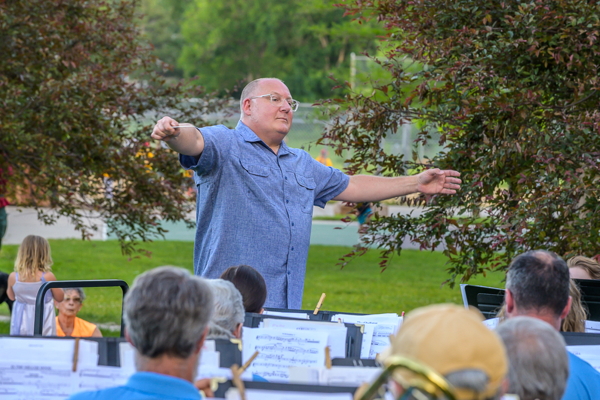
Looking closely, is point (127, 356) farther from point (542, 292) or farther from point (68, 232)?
point (68, 232)

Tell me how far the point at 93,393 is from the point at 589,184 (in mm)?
3059

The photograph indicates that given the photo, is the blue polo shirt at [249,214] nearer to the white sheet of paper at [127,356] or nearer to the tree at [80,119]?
the white sheet of paper at [127,356]

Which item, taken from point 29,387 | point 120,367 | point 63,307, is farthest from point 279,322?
point 63,307

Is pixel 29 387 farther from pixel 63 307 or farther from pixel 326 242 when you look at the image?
pixel 326 242

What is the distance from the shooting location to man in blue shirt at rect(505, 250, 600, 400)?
273cm

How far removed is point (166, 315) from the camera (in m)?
1.93

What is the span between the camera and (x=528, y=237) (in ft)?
14.9

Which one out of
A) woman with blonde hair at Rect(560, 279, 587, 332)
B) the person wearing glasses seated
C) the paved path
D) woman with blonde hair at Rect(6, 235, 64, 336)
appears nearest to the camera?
woman with blonde hair at Rect(560, 279, 587, 332)

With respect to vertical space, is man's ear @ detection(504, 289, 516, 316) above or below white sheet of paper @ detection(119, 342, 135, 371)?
above

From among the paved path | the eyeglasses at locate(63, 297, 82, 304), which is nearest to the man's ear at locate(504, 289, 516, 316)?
the eyeglasses at locate(63, 297, 82, 304)

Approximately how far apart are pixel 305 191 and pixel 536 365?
266 centimetres

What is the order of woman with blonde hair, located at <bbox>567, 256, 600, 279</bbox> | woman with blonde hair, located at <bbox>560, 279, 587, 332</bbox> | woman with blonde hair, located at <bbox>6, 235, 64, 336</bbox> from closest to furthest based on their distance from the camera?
1. woman with blonde hair, located at <bbox>560, 279, 587, 332</bbox>
2. woman with blonde hair, located at <bbox>567, 256, 600, 279</bbox>
3. woman with blonde hair, located at <bbox>6, 235, 64, 336</bbox>

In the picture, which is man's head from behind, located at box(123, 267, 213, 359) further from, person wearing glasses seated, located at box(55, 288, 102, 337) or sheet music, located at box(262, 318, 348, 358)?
person wearing glasses seated, located at box(55, 288, 102, 337)

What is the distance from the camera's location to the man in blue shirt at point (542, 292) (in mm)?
2732
